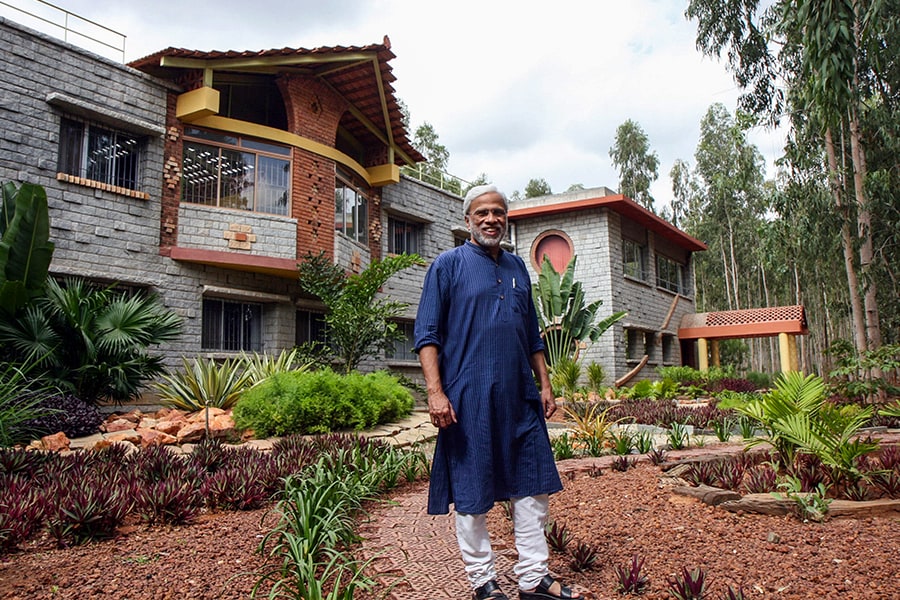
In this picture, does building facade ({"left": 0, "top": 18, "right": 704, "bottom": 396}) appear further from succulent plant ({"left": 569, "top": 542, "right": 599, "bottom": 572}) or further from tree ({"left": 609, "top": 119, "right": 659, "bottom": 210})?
tree ({"left": 609, "top": 119, "right": 659, "bottom": 210})

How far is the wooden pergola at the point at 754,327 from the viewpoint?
2058 centimetres

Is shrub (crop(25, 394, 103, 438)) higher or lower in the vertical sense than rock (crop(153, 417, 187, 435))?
higher

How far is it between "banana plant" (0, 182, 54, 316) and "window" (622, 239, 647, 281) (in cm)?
1597

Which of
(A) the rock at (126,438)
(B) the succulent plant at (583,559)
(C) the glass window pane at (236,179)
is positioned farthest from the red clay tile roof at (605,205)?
(B) the succulent plant at (583,559)

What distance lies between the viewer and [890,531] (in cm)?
346

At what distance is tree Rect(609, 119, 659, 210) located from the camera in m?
35.7

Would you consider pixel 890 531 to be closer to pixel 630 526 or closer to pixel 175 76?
pixel 630 526

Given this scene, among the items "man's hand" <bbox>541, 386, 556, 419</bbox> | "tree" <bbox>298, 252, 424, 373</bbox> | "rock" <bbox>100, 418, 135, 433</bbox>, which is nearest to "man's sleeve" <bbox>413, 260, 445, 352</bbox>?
"man's hand" <bbox>541, 386, 556, 419</bbox>

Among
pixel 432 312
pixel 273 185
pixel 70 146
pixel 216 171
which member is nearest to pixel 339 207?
pixel 273 185

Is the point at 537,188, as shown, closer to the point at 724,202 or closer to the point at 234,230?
the point at 724,202

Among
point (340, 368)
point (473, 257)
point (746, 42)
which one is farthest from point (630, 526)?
point (746, 42)

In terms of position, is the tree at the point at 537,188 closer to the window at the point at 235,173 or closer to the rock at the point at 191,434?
the window at the point at 235,173

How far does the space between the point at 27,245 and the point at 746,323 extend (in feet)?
66.6

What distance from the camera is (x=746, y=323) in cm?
2150
